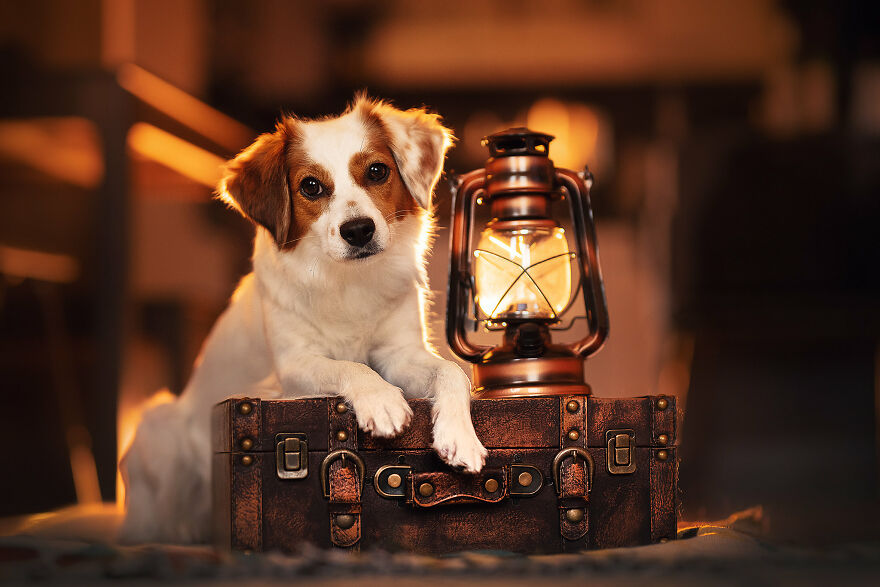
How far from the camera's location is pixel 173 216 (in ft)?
10.3

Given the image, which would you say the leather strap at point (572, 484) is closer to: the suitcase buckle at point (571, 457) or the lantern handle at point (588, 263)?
the suitcase buckle at point (571, 457)

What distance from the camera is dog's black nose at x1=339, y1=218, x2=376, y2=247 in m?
1.34

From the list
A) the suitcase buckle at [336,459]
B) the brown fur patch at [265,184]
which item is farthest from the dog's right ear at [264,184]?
the suitcase buckle at [336,459]

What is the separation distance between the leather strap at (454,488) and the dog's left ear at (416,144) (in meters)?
0.50

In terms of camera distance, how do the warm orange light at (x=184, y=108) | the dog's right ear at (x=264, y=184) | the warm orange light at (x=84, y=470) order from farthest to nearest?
the warm orange light at (x=184, y=108) < the warm orange light at (x=84, y=470) < the dog's right ear at (x=264, y=184)

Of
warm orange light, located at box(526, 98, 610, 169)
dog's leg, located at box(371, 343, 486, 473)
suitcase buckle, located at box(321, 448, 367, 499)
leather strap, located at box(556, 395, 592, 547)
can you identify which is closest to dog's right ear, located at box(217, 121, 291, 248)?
dog's leg, located at box(371, 343, 486, 473)

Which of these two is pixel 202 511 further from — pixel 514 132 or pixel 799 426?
pixel 799 426

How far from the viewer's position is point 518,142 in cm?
143

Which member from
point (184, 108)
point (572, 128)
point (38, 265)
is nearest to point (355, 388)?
point (38, 265)

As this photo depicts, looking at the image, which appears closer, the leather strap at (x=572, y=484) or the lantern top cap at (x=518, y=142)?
the leather strap at (x=572, y=484)

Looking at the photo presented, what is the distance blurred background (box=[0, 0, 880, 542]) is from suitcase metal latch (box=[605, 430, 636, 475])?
1.12 m

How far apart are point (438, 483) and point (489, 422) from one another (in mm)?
119

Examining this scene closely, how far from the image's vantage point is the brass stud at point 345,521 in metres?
1.22

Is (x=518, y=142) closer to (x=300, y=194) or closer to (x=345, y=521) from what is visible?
(x=300, y=194)
